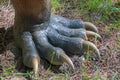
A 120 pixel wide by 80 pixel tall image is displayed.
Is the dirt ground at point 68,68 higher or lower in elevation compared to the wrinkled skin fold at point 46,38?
lower

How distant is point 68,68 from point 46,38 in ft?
0.77

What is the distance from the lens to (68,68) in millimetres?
2102

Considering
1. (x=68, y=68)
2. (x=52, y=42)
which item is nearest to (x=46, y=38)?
(x=52, y=42)

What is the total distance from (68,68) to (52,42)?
19 cm

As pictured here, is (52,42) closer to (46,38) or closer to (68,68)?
(46,38)

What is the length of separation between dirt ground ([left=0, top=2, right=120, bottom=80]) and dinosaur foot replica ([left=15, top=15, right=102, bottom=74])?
0.06 metres

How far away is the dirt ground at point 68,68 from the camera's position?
6.73ft

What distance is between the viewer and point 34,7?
6.95 feet

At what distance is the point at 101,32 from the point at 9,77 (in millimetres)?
806

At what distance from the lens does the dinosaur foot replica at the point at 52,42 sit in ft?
6.70

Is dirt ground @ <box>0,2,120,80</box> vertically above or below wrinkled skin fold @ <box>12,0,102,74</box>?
below

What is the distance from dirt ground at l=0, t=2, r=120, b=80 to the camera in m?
2.05

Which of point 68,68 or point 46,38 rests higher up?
point 46,38

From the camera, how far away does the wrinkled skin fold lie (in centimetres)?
205
